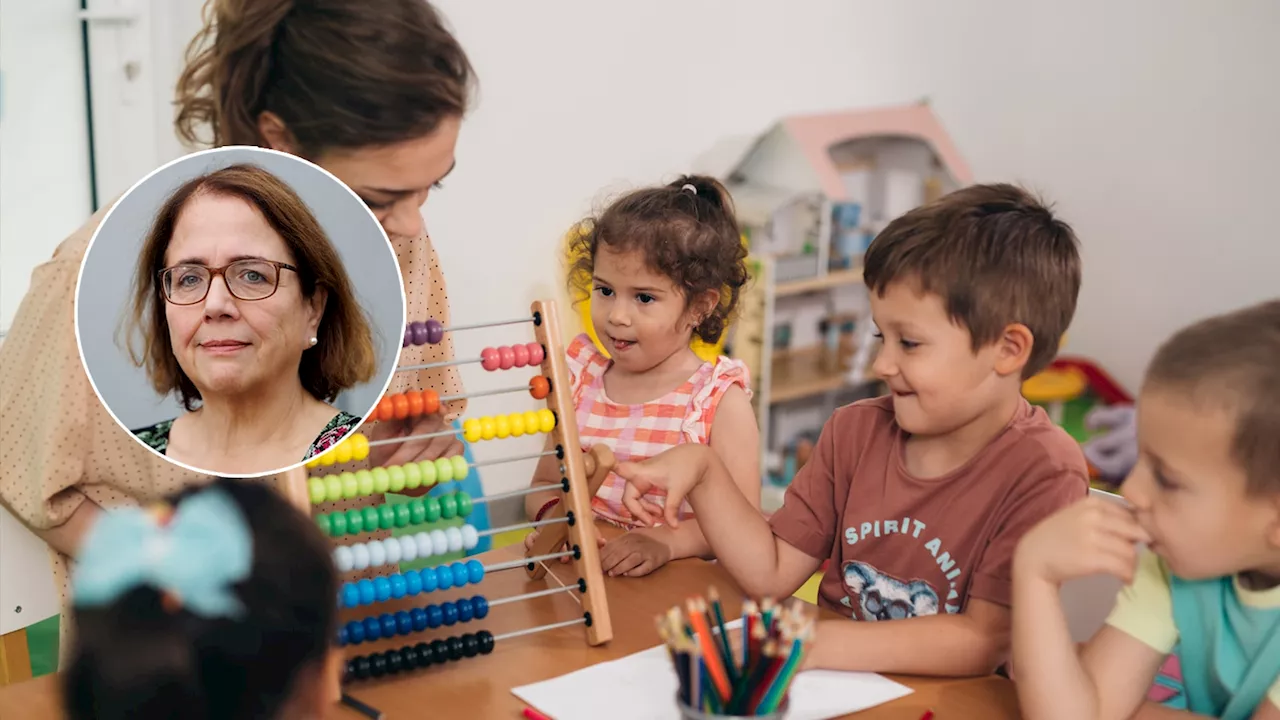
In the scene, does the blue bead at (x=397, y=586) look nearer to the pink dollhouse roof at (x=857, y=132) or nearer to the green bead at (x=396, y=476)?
the green bead at (x=396, y=476)

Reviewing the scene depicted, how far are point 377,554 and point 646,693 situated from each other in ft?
1.16

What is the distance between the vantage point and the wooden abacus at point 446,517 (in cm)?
133

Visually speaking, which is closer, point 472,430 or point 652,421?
point 472,430

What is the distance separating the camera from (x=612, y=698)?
1225 millimetres

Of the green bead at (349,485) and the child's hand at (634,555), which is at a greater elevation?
the green bead at (349,485)

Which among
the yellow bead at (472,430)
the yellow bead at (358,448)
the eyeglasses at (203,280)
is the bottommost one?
the yellow bead at (472,430)

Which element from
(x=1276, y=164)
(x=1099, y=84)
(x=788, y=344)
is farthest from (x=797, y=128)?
(x=1276, y=164)

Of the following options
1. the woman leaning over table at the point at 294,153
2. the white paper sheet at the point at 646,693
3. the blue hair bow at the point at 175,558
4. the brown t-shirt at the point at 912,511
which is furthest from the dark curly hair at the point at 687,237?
the blue hair bow at the point at 175,558

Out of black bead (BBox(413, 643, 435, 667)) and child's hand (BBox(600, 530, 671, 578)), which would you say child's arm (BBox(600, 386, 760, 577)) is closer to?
child's hand (BBox(600, 530, 671, 578))

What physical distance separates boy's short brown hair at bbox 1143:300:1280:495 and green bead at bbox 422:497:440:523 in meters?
0.79

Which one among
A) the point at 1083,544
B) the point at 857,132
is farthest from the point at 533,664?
the point at 857,132

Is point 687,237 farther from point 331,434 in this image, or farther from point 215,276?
point 215,276

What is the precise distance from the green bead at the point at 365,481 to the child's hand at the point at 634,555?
0.33 metres

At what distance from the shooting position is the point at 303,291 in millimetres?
1121
